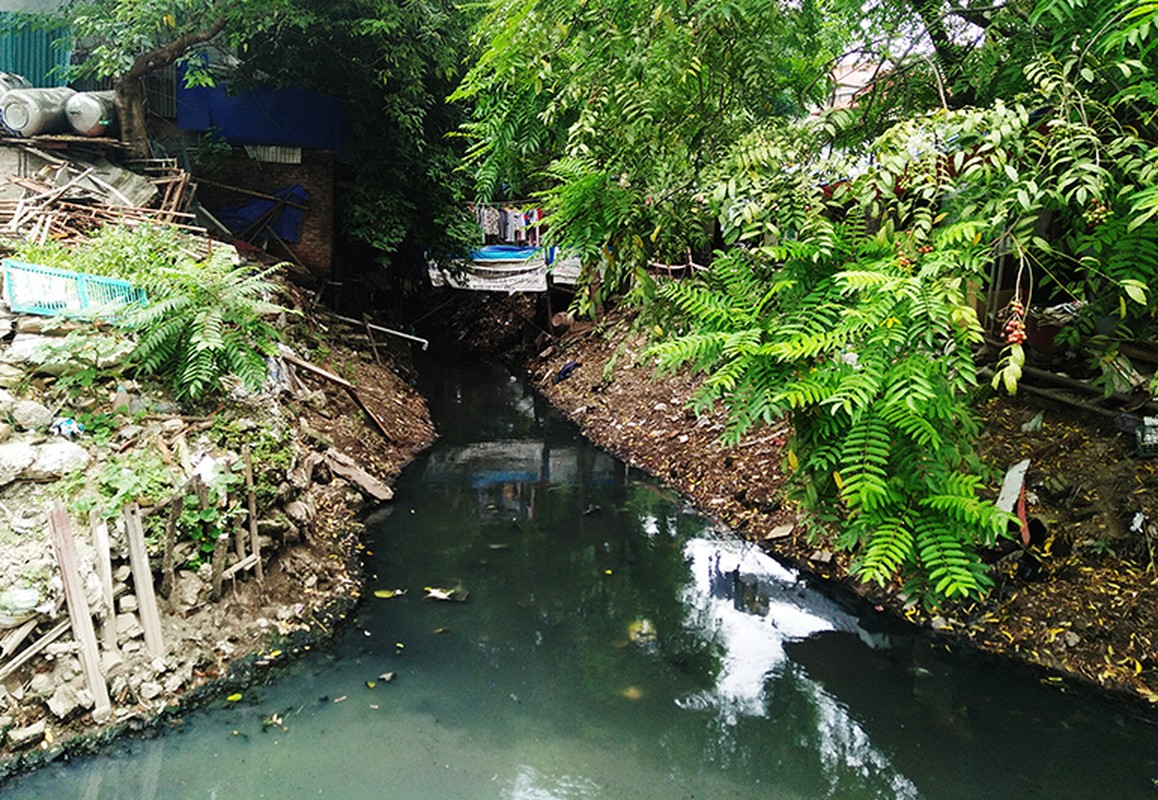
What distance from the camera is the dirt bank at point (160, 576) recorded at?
15.6ft

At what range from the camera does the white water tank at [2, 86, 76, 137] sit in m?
10.3

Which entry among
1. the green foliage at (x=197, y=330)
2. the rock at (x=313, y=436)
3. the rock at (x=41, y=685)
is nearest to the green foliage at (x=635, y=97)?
the green foliage at (x=197, y=330)

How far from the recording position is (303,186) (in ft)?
45.2

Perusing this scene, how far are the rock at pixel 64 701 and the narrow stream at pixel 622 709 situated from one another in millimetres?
332

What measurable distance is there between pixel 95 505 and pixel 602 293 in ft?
12.8

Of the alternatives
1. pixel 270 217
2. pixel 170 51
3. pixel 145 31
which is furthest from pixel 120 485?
pixel 270 217

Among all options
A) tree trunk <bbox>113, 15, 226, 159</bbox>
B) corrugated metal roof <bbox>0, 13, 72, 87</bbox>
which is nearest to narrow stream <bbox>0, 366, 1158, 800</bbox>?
tree trunk <bbox>113, 15, 226, 159</bbox>

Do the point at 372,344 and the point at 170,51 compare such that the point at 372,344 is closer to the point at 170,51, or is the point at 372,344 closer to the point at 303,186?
the point at 303,186

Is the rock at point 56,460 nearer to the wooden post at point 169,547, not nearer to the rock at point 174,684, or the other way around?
the wooden post at point 169,547

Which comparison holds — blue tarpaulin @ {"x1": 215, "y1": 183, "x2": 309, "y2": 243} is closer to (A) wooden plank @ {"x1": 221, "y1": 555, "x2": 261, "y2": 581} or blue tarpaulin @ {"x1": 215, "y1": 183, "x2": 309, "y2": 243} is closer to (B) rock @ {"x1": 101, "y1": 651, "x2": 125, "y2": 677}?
(A) wooden plank @ {"x1": 221, "y1": 555, "x2": 261, "y2": 581}

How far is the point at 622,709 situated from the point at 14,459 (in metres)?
4.75

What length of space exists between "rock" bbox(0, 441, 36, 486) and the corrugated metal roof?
398 inches

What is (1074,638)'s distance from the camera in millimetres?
5938

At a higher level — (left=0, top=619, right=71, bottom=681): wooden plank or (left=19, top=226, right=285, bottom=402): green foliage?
(left=19, top=226, right=285, bottom=402): green foliage
